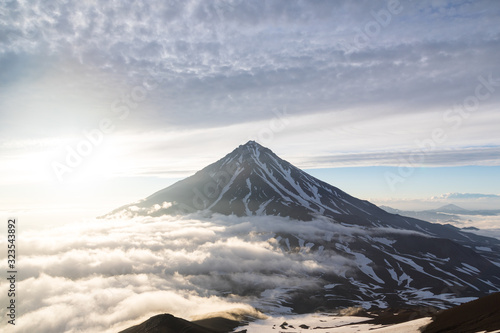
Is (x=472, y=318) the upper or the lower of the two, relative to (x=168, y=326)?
upper

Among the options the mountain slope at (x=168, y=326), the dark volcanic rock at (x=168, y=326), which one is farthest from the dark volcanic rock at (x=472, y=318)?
the mountain slope at (x=168, y=326)

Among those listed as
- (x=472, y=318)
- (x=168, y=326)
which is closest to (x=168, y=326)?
(x=168, y=326)

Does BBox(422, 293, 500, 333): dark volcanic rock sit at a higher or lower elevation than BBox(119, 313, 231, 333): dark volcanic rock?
higher

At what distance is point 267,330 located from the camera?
15912 cm

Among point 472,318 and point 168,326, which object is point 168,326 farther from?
point 472,318

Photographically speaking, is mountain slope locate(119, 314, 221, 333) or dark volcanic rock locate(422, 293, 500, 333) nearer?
dark volcanic rock locate(422, 293, 500, 333)

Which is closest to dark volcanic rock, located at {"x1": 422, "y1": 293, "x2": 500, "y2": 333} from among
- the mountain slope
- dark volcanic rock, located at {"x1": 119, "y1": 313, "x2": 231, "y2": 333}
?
dark volcanic rock, located at {"x1": 119, "y1": 313, "x2": 231, "y2": 333}

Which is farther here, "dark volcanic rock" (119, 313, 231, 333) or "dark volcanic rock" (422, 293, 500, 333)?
"dark volcanic rock" (119, 313, 231, 333)

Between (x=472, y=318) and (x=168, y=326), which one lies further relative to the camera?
(x=168, y=326)

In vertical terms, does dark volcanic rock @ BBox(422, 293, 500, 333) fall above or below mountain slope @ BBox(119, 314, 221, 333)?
above

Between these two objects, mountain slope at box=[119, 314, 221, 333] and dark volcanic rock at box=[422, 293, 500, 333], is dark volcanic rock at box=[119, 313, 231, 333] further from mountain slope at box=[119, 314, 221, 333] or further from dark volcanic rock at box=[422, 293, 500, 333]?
dark volcanic rock at box=[422, 293, 500, 333]

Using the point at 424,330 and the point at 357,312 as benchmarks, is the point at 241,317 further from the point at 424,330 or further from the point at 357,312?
the point at 424,330

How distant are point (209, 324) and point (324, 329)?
189ft

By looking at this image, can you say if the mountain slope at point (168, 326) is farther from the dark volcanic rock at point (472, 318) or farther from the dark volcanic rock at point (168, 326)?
the dark volcanic rock at point (472, 318)
